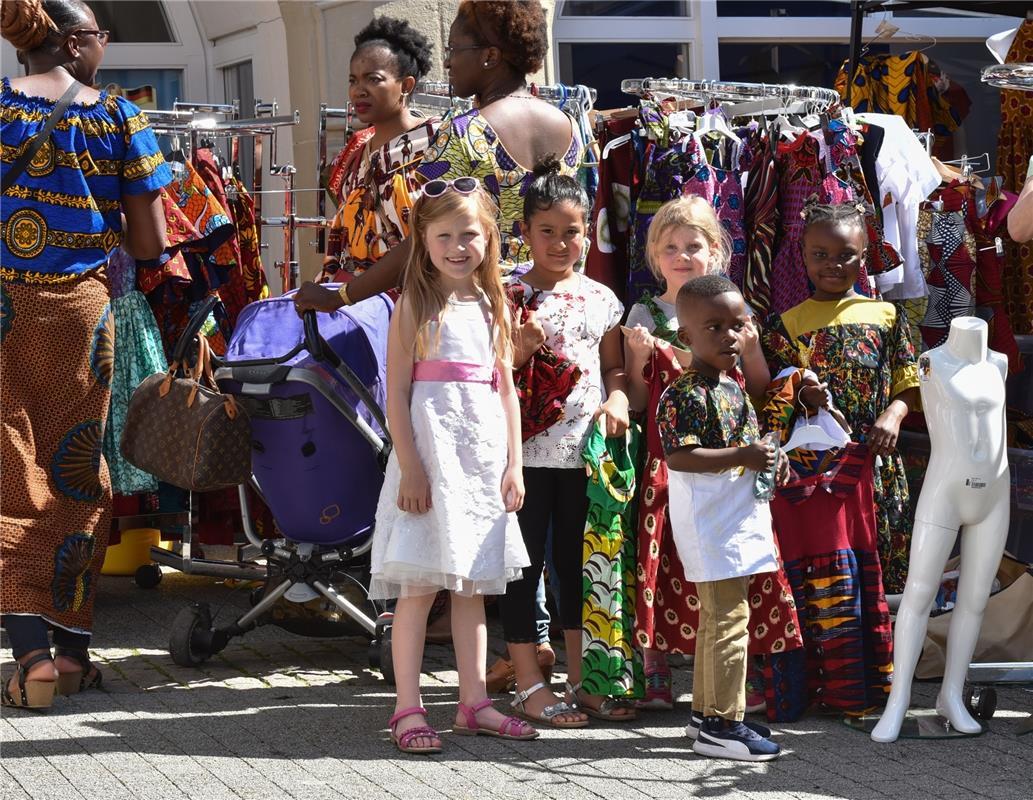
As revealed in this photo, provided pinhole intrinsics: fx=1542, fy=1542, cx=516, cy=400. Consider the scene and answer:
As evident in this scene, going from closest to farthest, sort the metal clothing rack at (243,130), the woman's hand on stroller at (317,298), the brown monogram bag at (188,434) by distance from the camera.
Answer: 1. the woman's hand on stroller at (317,298)
2. the brown monogram bag at (188,434)
3. the metal clothing rack at (243,130)

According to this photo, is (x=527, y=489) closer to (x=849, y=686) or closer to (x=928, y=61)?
(x=849, y=686)

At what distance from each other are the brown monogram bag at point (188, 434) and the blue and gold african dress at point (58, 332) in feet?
0.43

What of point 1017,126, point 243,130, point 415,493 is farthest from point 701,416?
point 1017,126

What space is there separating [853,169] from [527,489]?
187cm

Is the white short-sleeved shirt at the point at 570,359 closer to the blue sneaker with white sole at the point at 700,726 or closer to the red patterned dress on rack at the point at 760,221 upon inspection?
the blue sneaker with white sole at the point at 700,726

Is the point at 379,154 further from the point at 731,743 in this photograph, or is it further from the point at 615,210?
the point at 731,743

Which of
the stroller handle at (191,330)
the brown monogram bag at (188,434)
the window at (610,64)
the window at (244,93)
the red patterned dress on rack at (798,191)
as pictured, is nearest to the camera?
the brown monogram bag at (188,434)

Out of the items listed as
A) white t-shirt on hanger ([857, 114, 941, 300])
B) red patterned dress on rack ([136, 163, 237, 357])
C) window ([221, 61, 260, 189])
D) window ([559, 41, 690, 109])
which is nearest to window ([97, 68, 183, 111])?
window ([221, 61, 260, 189])

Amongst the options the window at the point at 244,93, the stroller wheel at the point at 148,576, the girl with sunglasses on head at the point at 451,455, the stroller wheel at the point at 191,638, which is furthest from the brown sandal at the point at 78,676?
the window at the point at 244,93

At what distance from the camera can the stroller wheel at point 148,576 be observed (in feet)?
21.1

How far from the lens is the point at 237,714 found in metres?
4.52

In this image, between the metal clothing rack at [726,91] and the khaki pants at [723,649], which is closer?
the khaki pants at [723,649]

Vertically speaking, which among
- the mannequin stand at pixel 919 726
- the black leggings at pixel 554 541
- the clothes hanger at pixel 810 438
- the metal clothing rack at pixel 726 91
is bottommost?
the mannequin stand at pixel 919 726

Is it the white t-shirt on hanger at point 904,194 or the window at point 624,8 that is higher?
the window at point 624,8
